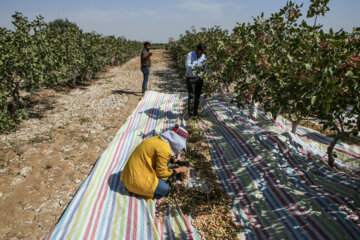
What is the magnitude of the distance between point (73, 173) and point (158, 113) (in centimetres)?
379

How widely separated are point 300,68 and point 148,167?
2.82 m

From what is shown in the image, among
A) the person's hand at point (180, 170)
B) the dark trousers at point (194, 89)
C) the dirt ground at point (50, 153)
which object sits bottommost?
the dirt ground at point (50, 153)

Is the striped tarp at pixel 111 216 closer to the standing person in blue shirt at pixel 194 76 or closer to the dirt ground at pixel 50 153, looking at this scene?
the dirt ground at pixel 50 153

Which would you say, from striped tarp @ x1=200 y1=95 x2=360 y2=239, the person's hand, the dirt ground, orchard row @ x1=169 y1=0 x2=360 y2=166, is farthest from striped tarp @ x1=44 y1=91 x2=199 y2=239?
orchard row @ x1=169 y1=0 x2=360 y2=166

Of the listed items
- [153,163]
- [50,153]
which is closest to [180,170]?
[153,163]

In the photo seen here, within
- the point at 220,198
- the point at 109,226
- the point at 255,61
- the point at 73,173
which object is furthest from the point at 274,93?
the point at 73,173

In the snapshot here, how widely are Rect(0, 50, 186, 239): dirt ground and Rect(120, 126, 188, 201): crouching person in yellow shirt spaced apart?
4.76 ft

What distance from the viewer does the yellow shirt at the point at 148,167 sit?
3.46 meters

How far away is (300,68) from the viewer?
2898 mm

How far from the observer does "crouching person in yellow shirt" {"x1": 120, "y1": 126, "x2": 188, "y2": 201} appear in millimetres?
3465

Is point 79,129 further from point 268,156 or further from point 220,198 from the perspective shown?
point 268,156

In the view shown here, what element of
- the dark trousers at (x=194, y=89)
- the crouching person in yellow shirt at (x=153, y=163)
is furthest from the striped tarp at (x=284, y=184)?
the dark trousers at (x=194, y=89)

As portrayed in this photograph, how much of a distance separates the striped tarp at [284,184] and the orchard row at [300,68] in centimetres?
69

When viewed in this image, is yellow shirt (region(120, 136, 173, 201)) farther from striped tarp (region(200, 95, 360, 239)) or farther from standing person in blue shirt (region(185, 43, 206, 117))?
standing person in blue shirt (region(185, 43, 206, 117))
